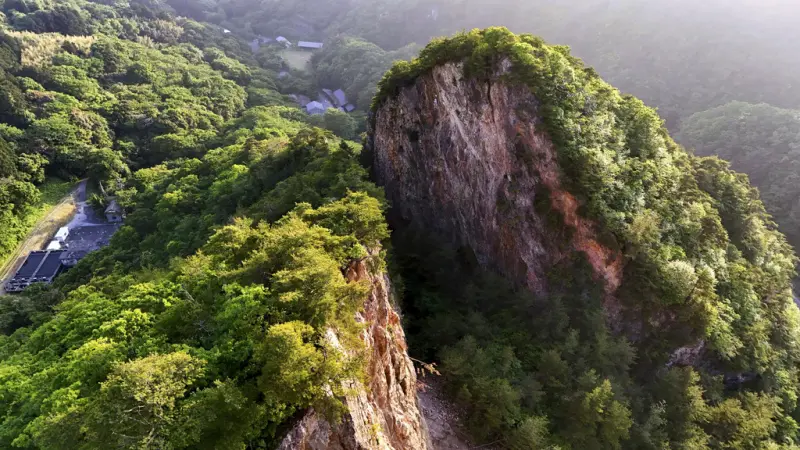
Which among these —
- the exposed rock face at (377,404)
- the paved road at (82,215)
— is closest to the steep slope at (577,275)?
the exposed rock face at (377,404)

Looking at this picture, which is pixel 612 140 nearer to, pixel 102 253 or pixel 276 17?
pixel 102 253

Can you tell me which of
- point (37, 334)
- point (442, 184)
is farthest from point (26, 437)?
point (442, 184)

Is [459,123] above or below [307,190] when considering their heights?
above

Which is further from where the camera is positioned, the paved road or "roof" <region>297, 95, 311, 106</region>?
"roof" <region>297, 95, 311, 106</region>

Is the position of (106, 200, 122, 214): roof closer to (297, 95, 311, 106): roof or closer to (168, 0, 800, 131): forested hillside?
(297, 95, 311, 106): roof

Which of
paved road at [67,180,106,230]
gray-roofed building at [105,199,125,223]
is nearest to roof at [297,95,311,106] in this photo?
paved road at [67,180,106,230]

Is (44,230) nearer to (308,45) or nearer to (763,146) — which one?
(763,146)
